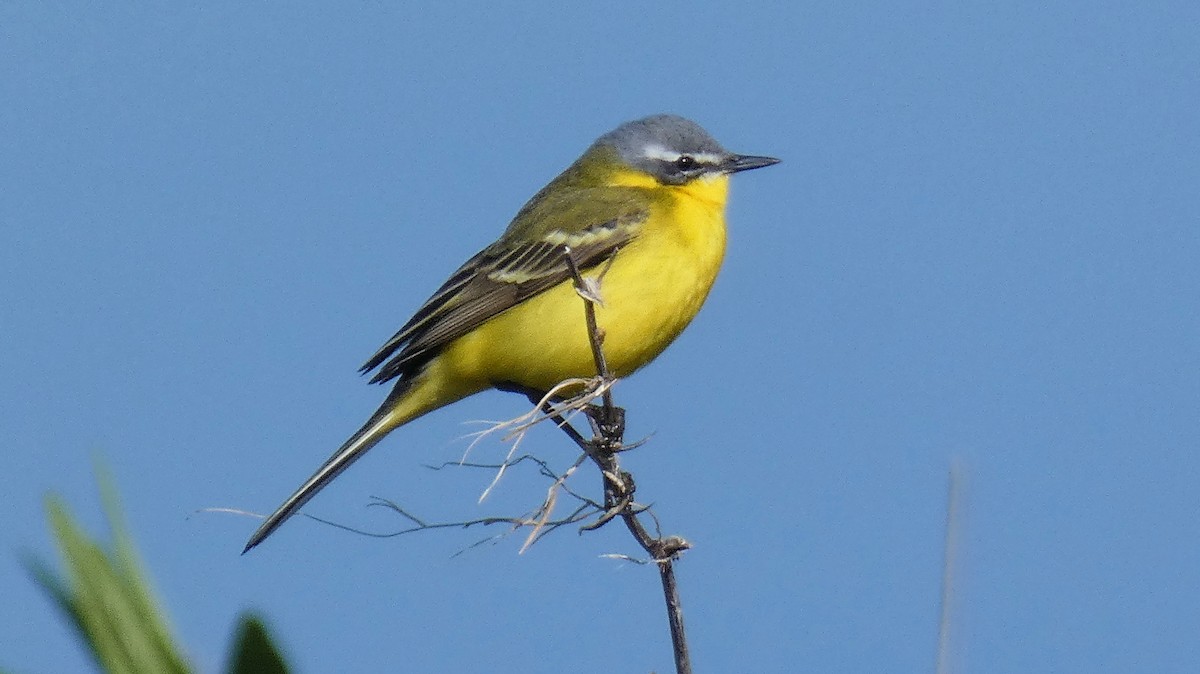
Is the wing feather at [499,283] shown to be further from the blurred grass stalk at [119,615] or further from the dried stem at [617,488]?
the blurred grass stalk at [119,615]

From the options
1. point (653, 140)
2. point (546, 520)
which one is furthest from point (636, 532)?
point (653, 140)

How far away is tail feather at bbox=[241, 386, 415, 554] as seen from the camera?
13.9 feet

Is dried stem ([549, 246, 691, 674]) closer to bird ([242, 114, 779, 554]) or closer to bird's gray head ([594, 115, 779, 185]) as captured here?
bird ([242, 114, 779, 554])

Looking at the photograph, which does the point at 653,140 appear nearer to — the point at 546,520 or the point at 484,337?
the point at 484,337

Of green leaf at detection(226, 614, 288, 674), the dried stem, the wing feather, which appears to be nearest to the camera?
green leaf at detection(226, 614, 288, 674)

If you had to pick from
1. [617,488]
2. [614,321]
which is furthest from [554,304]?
[617,488]

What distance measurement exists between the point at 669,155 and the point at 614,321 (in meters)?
1.22

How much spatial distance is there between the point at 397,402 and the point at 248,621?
3920 millimetres

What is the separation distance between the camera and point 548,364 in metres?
4.48

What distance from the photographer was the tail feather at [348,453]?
4.22 metres

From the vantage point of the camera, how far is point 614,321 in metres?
4.33

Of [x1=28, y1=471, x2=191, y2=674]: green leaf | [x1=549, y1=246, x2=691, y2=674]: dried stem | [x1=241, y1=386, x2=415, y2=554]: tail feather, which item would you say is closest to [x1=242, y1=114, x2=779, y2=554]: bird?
[x1=241, y1=386, x2=415, y2=554]: tail feather

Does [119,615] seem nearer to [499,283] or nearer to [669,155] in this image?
[499,283]

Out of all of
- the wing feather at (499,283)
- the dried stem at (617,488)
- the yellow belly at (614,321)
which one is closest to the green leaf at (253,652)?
the dried stem at (617,488)
